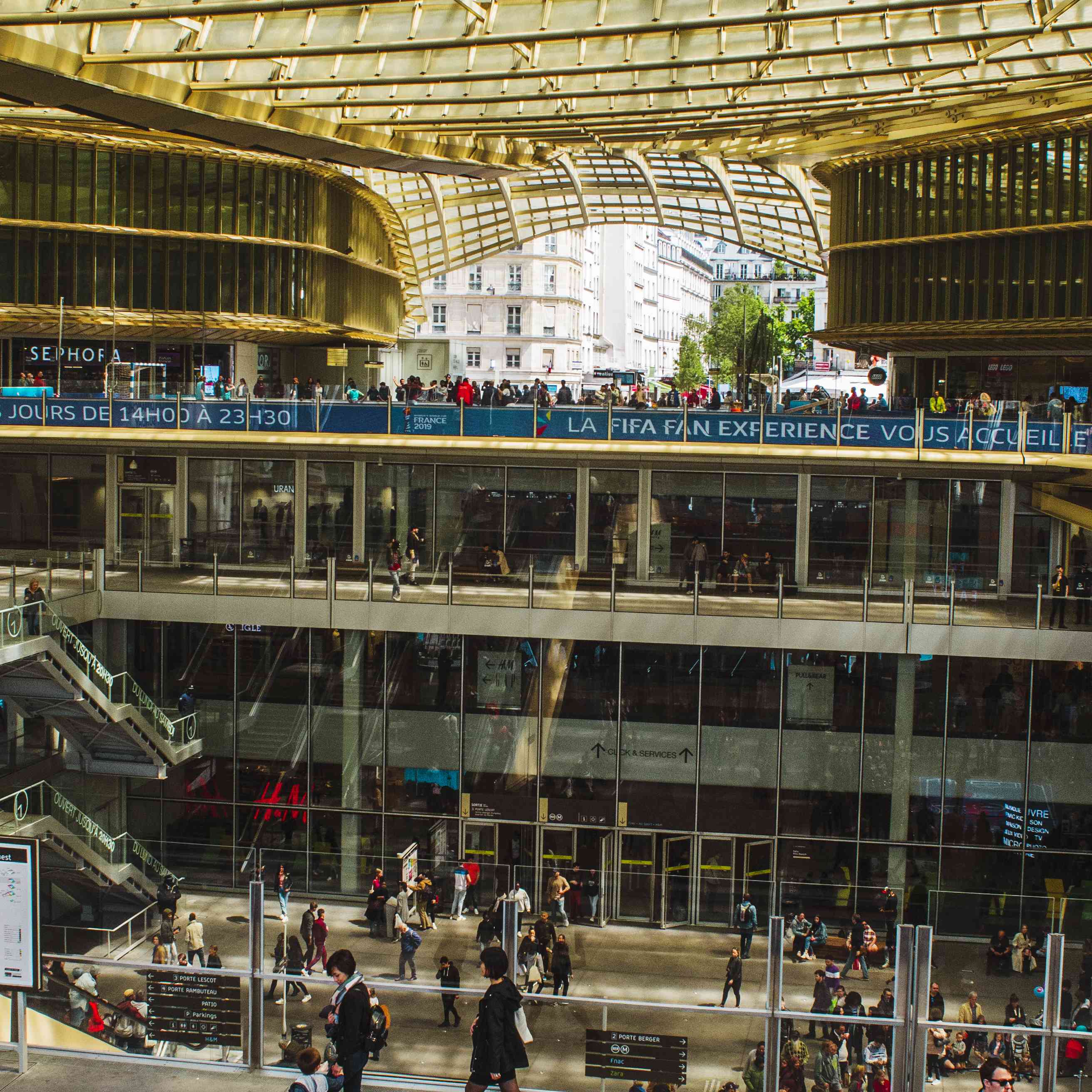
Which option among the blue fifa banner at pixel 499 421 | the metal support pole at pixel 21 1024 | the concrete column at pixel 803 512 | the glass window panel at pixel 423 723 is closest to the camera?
the metal support pole at pixel 21 1024

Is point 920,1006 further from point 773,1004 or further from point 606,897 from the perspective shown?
point 606,897

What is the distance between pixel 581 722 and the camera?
28000 millimetres

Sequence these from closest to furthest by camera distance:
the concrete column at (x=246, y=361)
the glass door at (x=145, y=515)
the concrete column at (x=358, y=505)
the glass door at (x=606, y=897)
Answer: the glass door at (x=606, y=897) → the concrete column at (x=358, y=505) → the glass door at (x=145, y=515) → the concrete column at (x=246, y=361)

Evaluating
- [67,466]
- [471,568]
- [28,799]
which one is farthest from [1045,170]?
[28,799]

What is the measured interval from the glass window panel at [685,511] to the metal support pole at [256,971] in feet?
61.6

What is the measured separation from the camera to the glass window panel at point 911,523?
2980 centimetres

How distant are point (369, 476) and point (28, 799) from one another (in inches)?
456

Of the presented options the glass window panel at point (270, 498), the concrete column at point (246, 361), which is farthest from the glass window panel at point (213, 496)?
the concrete column at point (246, 361)

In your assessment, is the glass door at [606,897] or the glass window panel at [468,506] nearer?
the glass door at [606,897]

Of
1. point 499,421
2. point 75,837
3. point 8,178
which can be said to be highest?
point 8,178

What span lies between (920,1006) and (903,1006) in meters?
0.13

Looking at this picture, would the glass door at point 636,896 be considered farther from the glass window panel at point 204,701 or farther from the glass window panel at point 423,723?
the glass window panel at point 204,701

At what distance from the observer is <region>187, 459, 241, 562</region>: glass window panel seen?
103ft

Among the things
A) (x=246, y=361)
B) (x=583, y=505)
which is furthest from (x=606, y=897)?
(x=246, y=361)
